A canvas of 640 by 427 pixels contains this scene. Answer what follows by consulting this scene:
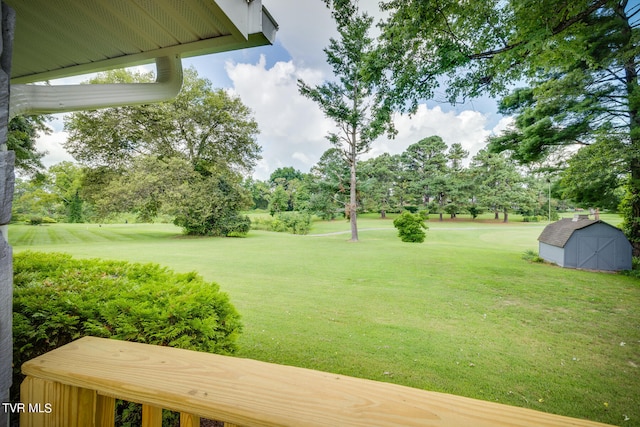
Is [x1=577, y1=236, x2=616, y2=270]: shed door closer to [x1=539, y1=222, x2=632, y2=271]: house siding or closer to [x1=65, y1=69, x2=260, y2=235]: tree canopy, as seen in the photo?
[x1=539, y1=222, x2=632, y2=271]: house siding

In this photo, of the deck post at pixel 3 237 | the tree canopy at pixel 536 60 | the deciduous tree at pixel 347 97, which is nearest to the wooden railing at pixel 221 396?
the deck post at pixel 3 237

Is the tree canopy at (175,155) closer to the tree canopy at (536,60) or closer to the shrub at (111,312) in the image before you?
the shrub at (111,312)

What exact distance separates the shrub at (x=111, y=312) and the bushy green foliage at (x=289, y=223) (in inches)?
348

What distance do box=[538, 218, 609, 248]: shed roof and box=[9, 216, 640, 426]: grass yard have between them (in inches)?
22.3

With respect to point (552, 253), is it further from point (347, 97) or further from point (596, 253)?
point (347, 97)

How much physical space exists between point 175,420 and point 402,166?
1088 cm

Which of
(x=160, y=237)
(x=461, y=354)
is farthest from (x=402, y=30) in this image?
(x=160, y=237)

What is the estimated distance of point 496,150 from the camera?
5434mm

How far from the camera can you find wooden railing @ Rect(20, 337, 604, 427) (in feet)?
1.13

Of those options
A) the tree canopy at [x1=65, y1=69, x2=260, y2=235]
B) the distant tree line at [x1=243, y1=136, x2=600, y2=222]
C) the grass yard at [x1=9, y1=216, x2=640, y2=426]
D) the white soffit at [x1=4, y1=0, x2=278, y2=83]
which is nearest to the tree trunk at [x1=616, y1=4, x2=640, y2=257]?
the grass yard at [x1=9, y1=216, x2=640, y2=426]

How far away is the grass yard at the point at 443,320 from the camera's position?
152 cm

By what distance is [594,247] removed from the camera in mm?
4332

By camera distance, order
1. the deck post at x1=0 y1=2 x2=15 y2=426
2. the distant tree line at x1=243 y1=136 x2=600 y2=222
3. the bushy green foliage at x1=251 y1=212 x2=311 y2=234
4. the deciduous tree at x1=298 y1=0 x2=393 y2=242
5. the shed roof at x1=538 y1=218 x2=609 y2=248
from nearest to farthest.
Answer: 1. the deck post at x1=0 y1=2 x2=15 y2=426
2. the shed roof at x1=538 y1=218 x2=609 y2=248
3. the deciduous tree at x1=298 y1=0 x2=393 y2=242
4. the distant tree line at x1=243 y1=136 x2=600 y2=222
5. the bushy green foliage at x1=251 y1=212 x2=311 y2=234

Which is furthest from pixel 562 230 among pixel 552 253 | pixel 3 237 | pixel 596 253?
pixel 3 237
